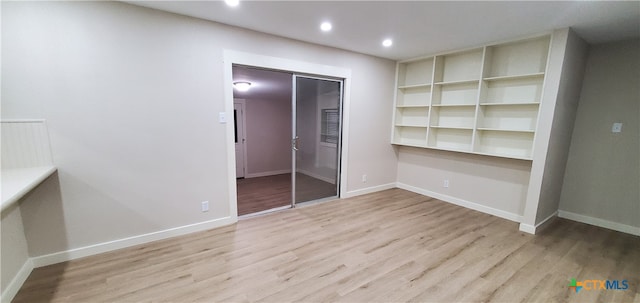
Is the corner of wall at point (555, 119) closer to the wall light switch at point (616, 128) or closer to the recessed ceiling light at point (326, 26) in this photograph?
the wall light switch at point (616, 128)

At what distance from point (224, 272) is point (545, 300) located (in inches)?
102

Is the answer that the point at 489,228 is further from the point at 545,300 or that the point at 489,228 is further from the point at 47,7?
the point at 47,7

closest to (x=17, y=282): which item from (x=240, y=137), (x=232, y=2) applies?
(x=232, y=2)

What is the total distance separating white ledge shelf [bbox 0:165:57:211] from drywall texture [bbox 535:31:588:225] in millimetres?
4605

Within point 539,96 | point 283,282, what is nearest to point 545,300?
→ point 283,282

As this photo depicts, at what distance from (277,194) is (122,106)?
2.70 meters

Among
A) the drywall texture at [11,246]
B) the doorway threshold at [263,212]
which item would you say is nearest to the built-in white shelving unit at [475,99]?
the doorway threshold at [263,212]

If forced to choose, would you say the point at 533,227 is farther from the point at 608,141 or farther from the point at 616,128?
the point at 616,128

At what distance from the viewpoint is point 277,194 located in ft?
14.8

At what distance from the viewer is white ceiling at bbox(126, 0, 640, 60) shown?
2221mm

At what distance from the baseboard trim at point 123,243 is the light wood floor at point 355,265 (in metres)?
0.07

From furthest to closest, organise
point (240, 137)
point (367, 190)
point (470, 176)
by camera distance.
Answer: point (240, 137) < point (367, 190) < point (470, 176)

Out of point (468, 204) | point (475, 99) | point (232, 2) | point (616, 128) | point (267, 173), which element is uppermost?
point (232, 2)

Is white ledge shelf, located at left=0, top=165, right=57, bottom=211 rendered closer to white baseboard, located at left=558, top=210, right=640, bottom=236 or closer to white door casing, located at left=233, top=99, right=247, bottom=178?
white door casing, located at left=233, top=99, right=247, bottom=178
